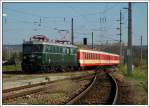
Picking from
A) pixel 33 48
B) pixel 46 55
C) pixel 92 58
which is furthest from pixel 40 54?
pixel 92 58

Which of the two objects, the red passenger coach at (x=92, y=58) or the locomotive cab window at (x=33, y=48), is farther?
the red passenger coach at (x=92, y=58)

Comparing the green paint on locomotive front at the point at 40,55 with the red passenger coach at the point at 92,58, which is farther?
the red passenger coach at the point at 92,58

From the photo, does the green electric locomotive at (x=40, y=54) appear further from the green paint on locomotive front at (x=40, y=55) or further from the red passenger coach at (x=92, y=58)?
the red passenger coach at (x=92, y=58)

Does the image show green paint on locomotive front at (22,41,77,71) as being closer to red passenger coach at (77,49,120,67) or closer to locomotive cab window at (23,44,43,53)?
locomotive cab window at (23,44,43,53)

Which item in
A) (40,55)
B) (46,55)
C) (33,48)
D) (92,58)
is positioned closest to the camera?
(40,55)

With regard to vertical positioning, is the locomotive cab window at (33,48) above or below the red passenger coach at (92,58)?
above

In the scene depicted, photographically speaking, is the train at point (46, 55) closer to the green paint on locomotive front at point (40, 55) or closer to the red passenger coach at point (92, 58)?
the green paint on locomotive front at point (40, 55)

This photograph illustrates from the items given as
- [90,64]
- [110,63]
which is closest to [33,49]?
[90,64]

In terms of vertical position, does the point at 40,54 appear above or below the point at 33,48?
below

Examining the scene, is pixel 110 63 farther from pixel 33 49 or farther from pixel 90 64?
pixel 33 49

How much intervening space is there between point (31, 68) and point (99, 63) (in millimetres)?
19126

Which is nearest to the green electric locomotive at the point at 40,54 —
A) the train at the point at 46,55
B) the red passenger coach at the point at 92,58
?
the train at the point at 46,55

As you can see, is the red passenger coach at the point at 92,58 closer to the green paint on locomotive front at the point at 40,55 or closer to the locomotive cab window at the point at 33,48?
the green paint on locomotive front at the point at 40,55

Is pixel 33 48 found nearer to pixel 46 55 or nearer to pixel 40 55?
pixel 40 55
